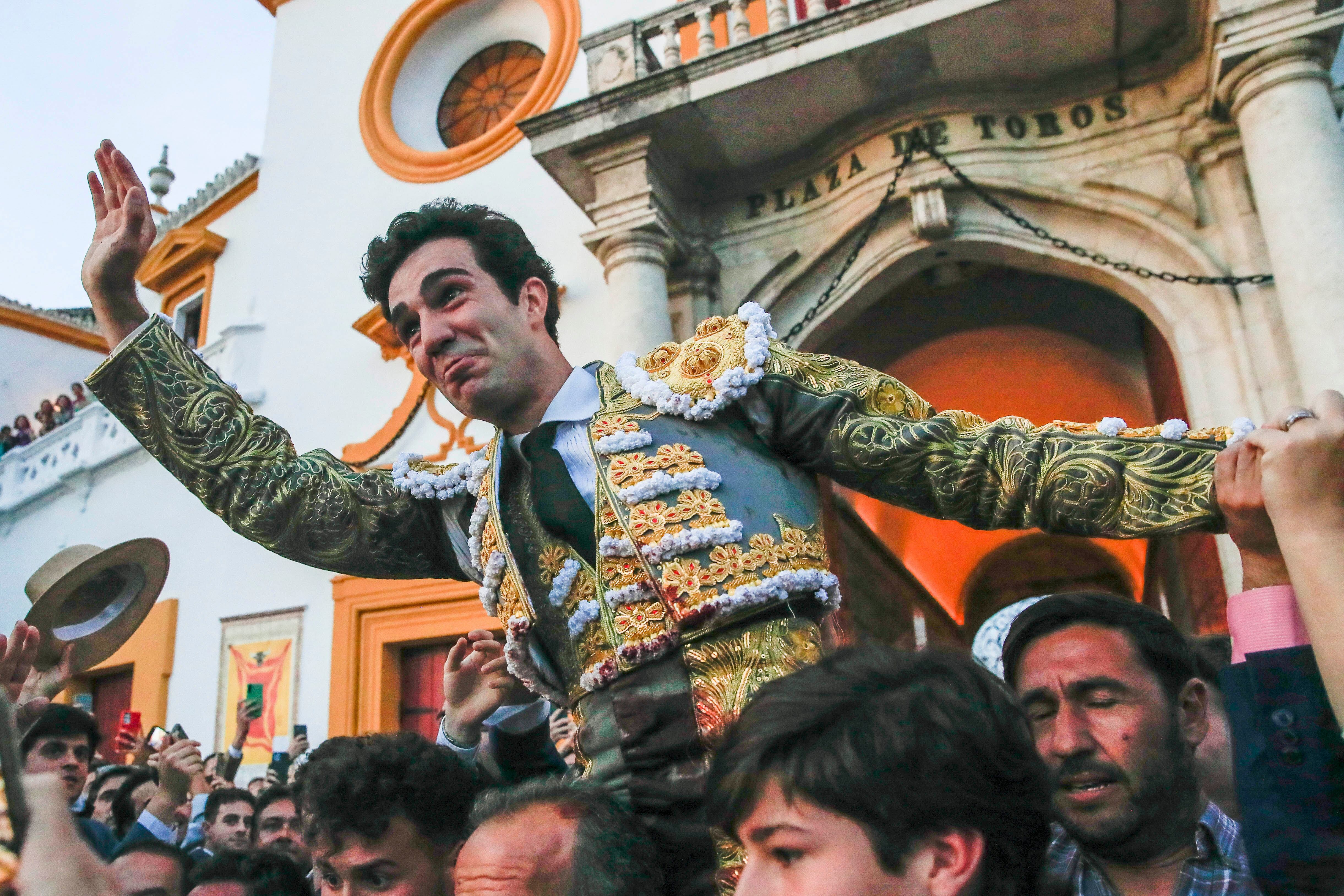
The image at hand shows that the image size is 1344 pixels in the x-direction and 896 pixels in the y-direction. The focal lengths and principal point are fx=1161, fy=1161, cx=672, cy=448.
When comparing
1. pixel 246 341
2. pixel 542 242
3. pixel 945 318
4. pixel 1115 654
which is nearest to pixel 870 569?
pixel 945 318

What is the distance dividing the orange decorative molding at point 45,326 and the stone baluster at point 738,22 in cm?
1410

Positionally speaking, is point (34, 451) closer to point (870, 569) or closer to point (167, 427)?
point (870, 569)

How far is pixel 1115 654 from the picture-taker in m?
1.82

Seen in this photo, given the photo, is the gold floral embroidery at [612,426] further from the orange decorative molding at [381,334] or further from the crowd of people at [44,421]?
the crowd of people at [44,421]

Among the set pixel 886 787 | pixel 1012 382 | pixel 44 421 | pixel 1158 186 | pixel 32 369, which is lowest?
pixel 886 787

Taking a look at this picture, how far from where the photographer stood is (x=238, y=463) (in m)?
1.92

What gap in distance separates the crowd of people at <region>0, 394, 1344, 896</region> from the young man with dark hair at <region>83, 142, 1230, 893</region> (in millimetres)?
153

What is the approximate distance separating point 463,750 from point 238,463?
0.79 m

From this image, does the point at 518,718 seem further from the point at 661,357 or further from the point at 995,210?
the point at 995,210

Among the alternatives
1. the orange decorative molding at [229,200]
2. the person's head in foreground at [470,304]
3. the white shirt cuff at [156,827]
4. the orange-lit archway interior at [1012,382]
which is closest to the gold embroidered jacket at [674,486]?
the person's head in foreground at [470,304]

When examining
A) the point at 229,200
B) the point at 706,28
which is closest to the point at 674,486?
the point at 706,28

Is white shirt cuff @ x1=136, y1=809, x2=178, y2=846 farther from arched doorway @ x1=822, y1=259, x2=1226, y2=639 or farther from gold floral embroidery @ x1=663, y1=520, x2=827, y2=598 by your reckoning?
arched doorway @ x1=822, y1=259, x2=1226, y2=639

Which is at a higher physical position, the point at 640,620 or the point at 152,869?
the point at 640,620

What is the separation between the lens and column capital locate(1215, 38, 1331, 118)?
573cm
